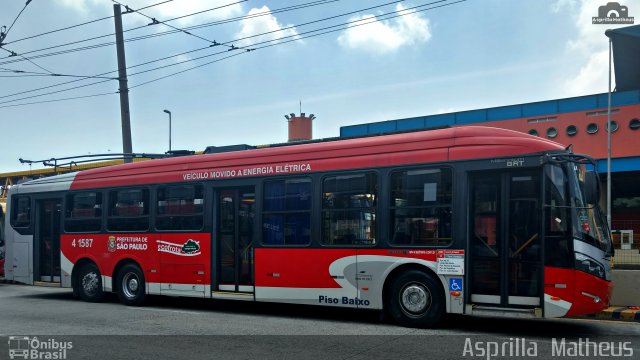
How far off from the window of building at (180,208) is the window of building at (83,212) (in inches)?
81.1

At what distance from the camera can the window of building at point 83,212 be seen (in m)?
14.6

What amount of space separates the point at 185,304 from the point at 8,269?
219 inches

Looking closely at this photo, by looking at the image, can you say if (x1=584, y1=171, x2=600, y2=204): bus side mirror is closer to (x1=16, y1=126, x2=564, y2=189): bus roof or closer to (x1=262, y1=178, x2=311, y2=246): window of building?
(x1=16, y1=126, x2=564, y2=189): bus roof

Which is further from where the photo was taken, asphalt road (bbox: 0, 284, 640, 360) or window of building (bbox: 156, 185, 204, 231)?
window of building (bbox: 156, 185, 204, 231)

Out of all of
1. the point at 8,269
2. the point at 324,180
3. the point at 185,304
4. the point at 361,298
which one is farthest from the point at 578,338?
the point at 8,269

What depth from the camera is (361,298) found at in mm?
10500

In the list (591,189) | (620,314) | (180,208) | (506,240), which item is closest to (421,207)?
(506,240)

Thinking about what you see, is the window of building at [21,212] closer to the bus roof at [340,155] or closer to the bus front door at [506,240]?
the bus roof at [340,155]

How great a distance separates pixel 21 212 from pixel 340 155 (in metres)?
9.87

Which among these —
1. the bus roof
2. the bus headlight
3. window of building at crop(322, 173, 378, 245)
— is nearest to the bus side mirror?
the bus roof

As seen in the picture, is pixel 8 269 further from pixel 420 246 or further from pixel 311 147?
pixel 420 246

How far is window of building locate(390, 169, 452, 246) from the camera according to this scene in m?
9.82

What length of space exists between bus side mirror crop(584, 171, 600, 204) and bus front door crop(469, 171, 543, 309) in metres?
0.69

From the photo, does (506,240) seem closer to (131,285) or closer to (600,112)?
(131,285)
